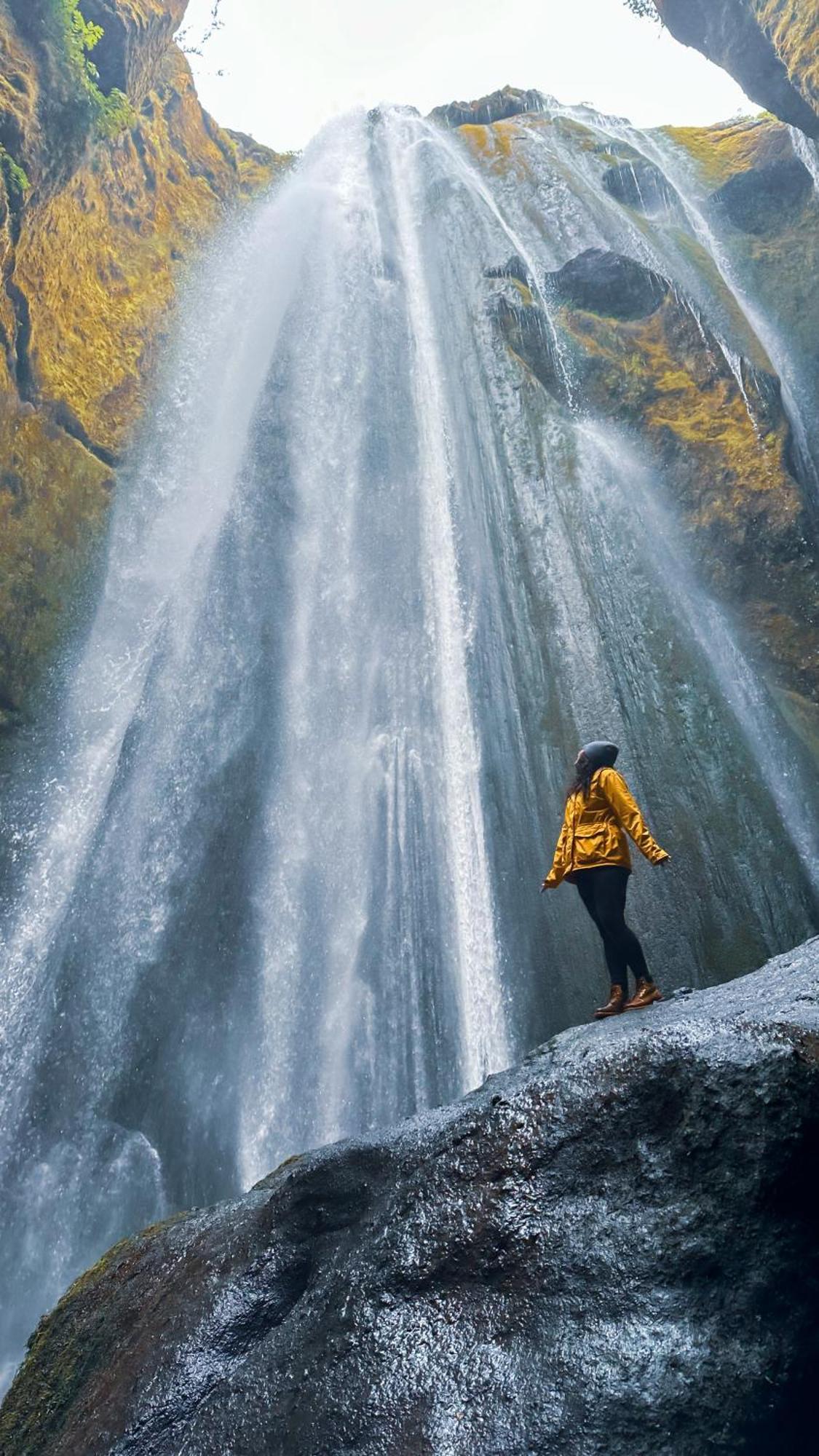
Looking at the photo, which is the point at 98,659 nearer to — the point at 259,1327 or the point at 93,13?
the point at 259,1327

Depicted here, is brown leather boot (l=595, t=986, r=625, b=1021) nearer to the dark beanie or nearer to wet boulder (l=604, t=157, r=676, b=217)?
the dark beanie

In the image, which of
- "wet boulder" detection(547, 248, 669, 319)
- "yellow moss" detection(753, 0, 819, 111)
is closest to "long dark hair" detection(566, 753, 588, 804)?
"yellow moss" detection(753, 0, 819, 111)

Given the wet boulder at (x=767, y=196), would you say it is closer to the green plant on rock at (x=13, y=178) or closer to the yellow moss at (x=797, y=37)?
the yellow moss at (x=797, y=37)

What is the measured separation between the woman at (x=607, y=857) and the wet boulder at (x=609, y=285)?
13.0 metres

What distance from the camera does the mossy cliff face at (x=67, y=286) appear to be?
10.4m

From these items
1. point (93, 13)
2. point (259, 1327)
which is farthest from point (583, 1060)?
point (93, 13)

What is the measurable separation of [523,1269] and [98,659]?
9671 mm

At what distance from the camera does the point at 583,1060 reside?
9.08 ft

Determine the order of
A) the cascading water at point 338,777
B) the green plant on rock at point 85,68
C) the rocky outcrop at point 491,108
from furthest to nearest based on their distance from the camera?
the rocky outcrop at point 491,108 < the green plant on rock at point 85,68 < the cascading water at point 338,777

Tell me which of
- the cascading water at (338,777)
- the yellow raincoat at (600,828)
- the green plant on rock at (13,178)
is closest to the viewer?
the yellow raincoat at (600,828)

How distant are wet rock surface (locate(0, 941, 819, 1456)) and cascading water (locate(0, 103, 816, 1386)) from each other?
5.81 meters

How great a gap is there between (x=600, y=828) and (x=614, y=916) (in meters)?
0.42

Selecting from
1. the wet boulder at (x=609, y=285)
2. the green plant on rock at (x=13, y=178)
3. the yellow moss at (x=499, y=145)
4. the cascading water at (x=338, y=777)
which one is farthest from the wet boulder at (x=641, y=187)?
the green plant on rock at (x=13, y=178)

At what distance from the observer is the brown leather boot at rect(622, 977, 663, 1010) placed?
158 inches
